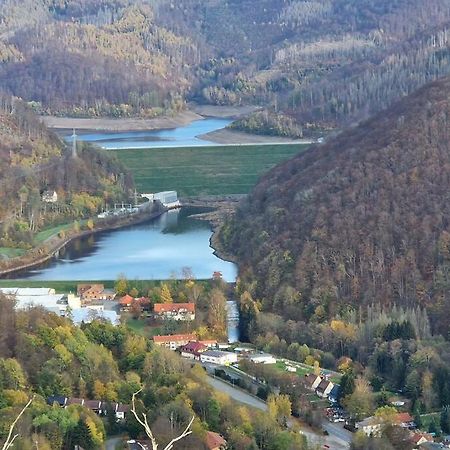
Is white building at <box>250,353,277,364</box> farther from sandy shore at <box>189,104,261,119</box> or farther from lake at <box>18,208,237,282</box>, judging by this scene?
sandy shore at <box>189,104,261,119</box>

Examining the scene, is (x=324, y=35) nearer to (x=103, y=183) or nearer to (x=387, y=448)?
(x=103, y=183)

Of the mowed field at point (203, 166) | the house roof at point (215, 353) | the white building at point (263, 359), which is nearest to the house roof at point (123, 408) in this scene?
the white building at point (263, 359)

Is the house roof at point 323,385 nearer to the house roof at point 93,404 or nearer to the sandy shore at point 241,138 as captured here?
the house roof at point 93,404

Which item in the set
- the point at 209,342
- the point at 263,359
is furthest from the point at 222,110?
the point at 263,359

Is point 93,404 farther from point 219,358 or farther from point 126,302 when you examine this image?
point 126,302

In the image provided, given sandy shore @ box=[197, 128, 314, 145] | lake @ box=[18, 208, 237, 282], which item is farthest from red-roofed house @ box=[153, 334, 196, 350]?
sandy shore @ box=[197, 128, 314, 145]

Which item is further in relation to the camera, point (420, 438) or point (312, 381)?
point (312, 381)
